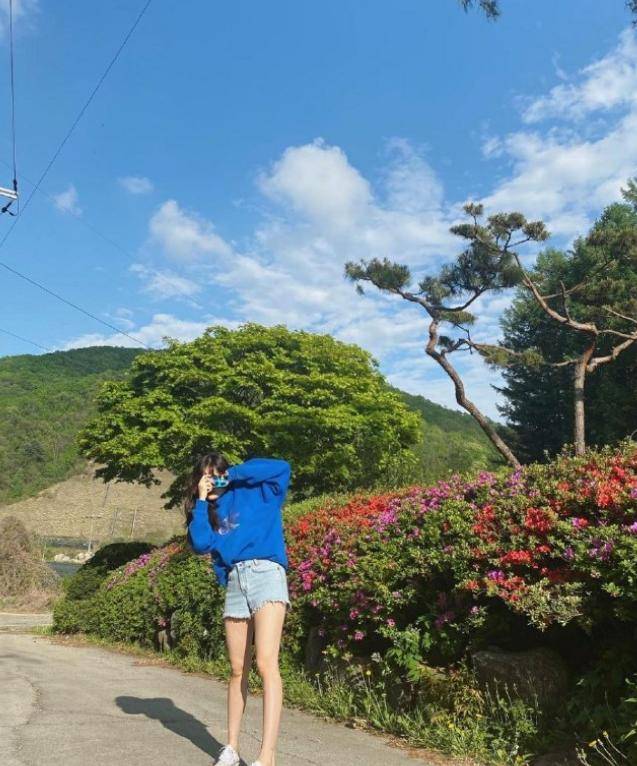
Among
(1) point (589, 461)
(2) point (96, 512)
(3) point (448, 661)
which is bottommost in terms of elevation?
(3) point (448, 661)

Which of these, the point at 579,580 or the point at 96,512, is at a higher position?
the point at 96,512

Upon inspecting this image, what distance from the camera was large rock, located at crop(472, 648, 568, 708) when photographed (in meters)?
3.52

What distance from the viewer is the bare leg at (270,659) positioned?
3.00 m

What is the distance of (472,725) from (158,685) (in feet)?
11.8

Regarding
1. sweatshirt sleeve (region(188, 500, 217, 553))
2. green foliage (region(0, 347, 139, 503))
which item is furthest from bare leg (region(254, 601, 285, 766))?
green foliage (region(0, 347, 139, 503))

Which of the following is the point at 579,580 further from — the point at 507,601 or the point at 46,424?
the point at 46,424

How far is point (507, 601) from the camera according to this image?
11.5 feet

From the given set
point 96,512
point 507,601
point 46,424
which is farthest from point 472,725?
point 96,512

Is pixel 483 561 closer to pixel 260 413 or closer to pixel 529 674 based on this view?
pixel 529 674

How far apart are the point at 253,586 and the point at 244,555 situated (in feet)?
0.51

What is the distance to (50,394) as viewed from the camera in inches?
2616

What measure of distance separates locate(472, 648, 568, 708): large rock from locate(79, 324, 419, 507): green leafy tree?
14.0 m

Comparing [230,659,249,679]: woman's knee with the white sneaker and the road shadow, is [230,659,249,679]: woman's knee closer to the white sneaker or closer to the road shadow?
the white sneaker

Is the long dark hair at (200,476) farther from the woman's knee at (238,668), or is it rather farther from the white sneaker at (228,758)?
the white sneaker at (228,758)
